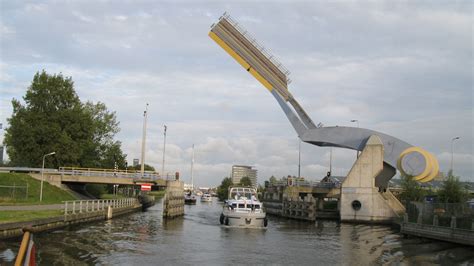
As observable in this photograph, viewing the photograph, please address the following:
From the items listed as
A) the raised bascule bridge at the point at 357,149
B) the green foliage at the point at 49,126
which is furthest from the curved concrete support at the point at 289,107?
the green foliage at the point at 49,126

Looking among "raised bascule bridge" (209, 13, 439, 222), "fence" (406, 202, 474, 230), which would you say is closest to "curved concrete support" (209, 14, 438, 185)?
"raised bascule bridge" (209, 13, 439, 222)

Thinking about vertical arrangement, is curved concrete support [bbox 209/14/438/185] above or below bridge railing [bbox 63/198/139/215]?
above

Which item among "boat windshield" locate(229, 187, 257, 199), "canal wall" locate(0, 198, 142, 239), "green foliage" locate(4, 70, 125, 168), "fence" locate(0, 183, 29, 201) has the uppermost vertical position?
"green foliage" locate(4, 70, 125, 168)

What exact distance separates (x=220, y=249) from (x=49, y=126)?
51607 millimetres

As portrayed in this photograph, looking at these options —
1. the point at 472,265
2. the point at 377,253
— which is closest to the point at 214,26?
the point at 377,253

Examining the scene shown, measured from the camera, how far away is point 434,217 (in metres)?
37.6

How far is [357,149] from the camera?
61.1m

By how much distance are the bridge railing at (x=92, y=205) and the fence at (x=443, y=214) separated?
27.4m

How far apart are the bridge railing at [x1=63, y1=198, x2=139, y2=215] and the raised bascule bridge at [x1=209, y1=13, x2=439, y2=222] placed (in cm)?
2248

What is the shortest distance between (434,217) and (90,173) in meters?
46.9

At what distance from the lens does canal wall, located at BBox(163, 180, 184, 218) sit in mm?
55094

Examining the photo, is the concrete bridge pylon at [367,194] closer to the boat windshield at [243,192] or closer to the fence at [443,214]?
the boat windshield at [243,192]

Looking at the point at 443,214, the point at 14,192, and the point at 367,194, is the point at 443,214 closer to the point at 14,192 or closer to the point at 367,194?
the point at 367,194

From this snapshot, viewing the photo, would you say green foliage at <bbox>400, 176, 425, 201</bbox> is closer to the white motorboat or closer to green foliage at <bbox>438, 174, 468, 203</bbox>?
green foliage at <bbox>438, 174, 468, 203</bbox>
